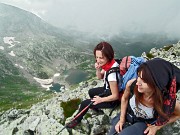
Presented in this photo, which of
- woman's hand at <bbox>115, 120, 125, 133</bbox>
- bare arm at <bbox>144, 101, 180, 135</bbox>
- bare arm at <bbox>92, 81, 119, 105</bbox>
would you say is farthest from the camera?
bare arm at <bbox>92, 81, 119, 105</bbox>

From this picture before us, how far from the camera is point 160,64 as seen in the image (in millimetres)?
9258

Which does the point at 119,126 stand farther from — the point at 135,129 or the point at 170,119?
the point at 170,119

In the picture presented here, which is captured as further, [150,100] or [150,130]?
[150,130]

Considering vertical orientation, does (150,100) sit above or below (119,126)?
above

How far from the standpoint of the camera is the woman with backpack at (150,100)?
29.8ft

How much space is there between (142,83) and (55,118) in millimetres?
9773

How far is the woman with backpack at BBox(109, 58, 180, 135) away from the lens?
358 inches

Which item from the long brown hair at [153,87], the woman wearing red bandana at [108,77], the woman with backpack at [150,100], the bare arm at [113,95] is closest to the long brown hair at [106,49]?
the woman wearing red bandana at [108,77]

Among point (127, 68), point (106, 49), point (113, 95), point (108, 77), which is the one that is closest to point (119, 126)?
point (113, 95)

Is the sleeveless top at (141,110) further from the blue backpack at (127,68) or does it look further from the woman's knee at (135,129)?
the blue backpack at (127,68)

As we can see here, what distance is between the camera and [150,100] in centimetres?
965

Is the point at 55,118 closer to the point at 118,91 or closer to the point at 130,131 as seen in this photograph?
the point at 118,91

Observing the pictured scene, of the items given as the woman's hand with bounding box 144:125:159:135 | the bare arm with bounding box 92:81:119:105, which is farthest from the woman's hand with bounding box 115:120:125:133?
→ the bare arm with bounding box 92:81:119:105

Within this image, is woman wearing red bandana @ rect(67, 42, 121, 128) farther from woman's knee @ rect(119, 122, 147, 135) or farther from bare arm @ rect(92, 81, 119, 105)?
woman's knee @ rect(119, 122, 147, 135)
